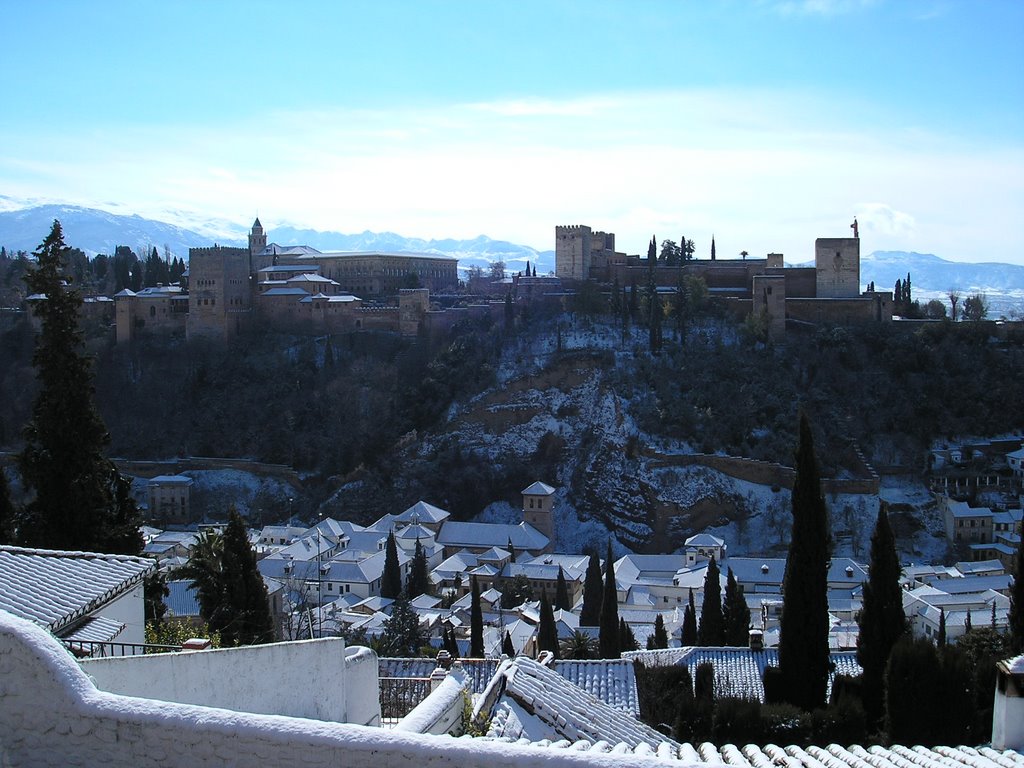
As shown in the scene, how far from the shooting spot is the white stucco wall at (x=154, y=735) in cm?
431

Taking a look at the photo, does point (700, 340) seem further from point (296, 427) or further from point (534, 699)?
point (534, 699)

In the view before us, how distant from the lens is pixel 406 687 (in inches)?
390

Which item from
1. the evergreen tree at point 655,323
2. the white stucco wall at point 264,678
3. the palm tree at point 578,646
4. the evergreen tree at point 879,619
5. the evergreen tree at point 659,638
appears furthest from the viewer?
the evergreen tree at point 655,323

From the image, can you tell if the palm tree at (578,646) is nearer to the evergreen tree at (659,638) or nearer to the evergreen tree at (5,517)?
the evergreen tree at (659,638)

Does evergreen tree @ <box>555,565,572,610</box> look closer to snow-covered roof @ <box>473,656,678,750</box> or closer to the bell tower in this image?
snow-covered roof @ <box>473,656,678,750</box>

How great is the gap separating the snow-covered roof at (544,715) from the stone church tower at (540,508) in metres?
33.2

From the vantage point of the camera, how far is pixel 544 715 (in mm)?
8117

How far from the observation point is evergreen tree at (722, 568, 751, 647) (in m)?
25.8

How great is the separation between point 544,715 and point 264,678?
2.48 m

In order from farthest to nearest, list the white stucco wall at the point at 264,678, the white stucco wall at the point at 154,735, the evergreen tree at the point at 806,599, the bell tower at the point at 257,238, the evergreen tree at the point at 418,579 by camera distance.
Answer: the bell tower at the point at 257,238 → the evergreen tree at the point at 418,579 → the evergreen tree at the point at 806,599 → the white stucco wall at the point at 264,678 → the white stucco wall at the point at 154,735

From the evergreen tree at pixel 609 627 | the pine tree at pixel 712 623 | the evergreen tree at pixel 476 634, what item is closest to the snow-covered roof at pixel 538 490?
the evergreen tree at pixel 476 634

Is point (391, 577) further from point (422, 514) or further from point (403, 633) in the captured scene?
point (403, 633)

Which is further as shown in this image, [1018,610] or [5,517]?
[1018,610]

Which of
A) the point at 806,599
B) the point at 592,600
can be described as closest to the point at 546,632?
the point at 592,600
